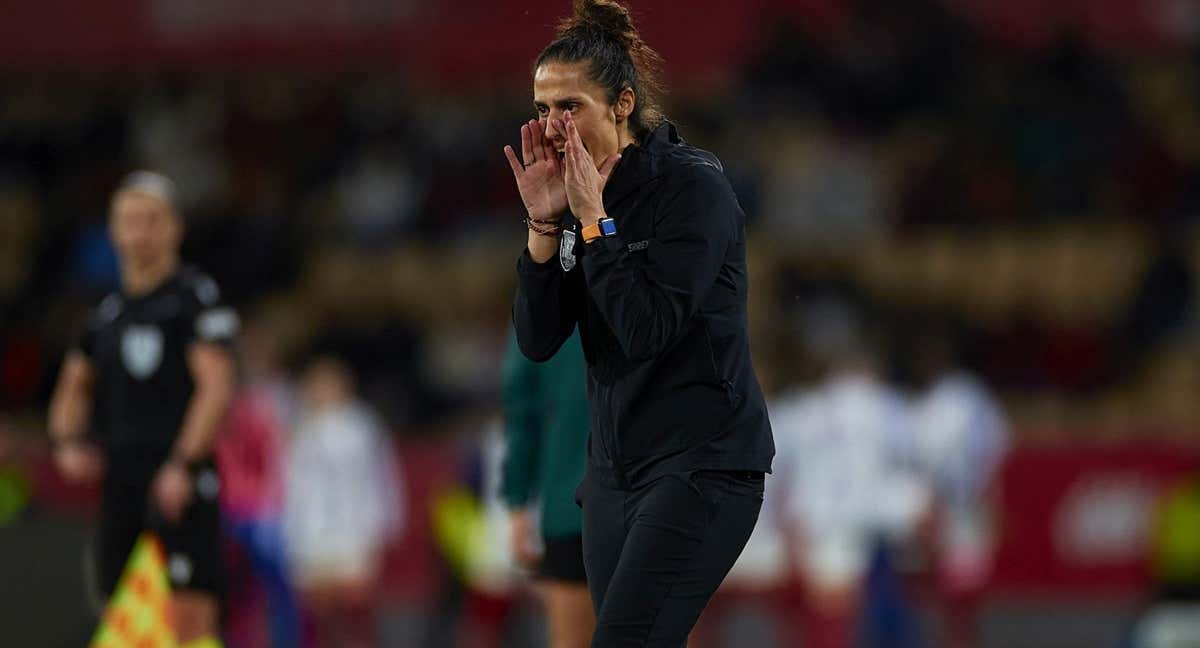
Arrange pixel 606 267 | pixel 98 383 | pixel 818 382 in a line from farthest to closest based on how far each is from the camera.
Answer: pixel 818 382 → pixel 98 383 → pixel 606 267

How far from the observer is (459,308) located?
18.9 metres

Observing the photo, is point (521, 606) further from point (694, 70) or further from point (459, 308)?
point (694, 70)

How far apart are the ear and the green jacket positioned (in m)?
2.16

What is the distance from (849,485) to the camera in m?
13.0

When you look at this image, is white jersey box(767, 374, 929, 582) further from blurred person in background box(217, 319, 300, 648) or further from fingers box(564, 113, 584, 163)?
fingers box(564, 113, 584, 163)

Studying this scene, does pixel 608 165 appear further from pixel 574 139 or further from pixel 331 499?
pixel 331 499

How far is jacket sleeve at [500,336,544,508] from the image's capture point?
7711 millimetres

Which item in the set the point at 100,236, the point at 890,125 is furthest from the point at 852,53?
the point at 100,236

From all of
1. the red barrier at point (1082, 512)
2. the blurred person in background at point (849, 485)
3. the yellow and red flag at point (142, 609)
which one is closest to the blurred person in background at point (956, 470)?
the blurred person in background at point (849, 485)

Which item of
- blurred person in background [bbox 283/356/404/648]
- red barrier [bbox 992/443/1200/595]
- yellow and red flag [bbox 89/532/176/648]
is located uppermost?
yellow and red flag [bbox 89/532/176/648]

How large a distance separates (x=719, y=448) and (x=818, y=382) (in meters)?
9.28

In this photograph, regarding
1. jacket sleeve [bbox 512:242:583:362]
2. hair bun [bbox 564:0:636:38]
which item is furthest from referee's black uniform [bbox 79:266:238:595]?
hair bun [bbox 564:0:636:38]

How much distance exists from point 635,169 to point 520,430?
2.66 meters

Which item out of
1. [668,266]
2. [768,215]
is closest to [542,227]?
[668,266]
